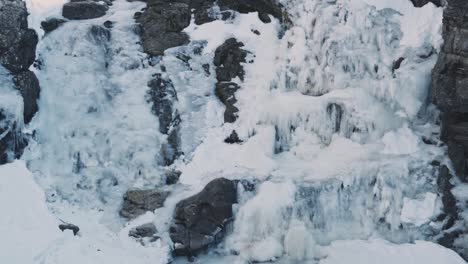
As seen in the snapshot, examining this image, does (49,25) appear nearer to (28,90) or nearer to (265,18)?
(28,90)

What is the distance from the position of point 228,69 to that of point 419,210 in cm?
622

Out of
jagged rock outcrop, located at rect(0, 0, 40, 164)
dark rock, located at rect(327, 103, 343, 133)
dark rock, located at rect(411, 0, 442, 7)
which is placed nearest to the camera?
dark rock, located at rect(327, 103, 343, 133)

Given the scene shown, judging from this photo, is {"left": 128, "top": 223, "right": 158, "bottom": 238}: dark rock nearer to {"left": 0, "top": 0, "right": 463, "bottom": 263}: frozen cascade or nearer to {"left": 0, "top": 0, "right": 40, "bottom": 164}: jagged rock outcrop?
{"left": 0, "top": 0, "right": 463, "bottom": 263}: frozen cascade

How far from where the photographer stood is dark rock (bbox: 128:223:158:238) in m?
12.4

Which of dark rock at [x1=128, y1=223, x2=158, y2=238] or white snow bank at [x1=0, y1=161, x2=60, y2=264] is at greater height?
white snow bank at [x1=0, y1=161, x2=60, y2=264]

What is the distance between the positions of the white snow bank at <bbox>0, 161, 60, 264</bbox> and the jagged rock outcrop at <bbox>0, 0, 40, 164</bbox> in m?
0.77

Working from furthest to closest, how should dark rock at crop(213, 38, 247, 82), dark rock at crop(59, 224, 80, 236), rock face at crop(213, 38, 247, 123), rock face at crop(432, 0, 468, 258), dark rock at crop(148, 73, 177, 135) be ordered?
1. dark rock at crop(213, 38, 247, 82)
2. rock face at crop(213, 38, 247, 123)
3. dark rock at crop(148, 73, 177, 135)
4. dark rock at crop(59, 224, 80, 236)
5. rock face at crop(432, 0, 468, 258)

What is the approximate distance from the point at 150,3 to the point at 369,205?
9.10m

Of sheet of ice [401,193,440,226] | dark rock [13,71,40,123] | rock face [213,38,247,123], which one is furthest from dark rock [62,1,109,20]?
sheet of ice [401,193,440,226]

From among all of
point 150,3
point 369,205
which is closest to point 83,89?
point 150,3

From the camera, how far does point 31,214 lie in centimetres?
1230

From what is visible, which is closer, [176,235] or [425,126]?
[176,235]

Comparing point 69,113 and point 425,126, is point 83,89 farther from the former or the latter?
point 425,126

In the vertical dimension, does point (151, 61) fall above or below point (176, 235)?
above
